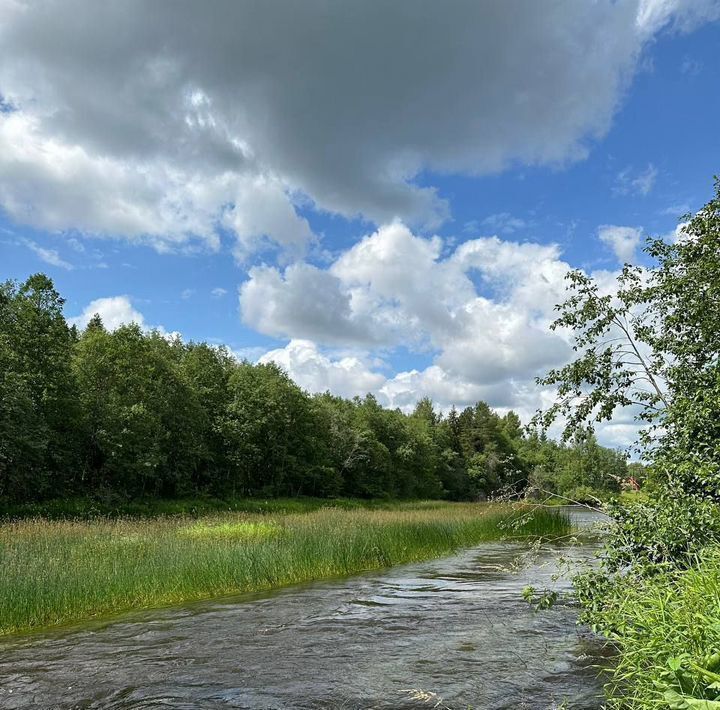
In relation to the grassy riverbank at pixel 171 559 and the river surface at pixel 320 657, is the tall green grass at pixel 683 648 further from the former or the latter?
the grassy riverbank at pixel 171 559

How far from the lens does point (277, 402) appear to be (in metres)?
57.6

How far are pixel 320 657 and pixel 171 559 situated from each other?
6.41m

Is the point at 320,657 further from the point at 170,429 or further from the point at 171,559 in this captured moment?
the point at 170,429

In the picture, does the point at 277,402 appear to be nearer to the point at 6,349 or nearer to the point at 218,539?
the point at 6,349

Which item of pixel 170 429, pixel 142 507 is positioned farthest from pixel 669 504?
pixel 170 429

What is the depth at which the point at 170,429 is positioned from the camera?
4431 cm

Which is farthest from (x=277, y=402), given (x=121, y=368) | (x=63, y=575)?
(x=63, y=575)

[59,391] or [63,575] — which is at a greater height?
[59,391]

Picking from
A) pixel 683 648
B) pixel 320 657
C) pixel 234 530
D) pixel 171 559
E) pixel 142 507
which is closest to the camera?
pixel 683 648

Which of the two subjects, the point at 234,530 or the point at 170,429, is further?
the point at 170,429

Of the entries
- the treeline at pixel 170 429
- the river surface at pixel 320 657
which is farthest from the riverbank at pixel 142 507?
the river surface at pixel 320 657

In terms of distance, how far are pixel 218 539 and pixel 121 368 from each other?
84.6 ft

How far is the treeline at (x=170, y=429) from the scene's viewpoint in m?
31.2

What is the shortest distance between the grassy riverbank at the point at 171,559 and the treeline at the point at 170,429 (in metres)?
4.90
